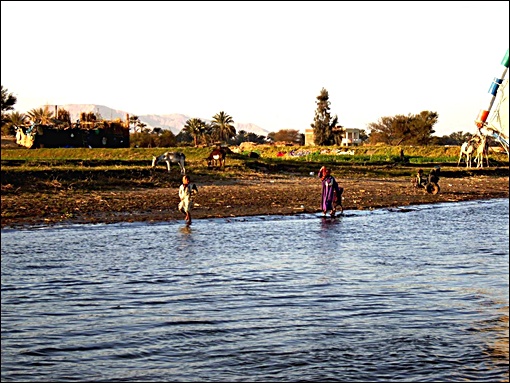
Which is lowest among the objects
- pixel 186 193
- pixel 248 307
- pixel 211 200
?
pixel 248 307

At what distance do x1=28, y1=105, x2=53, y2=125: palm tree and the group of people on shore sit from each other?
28.8 meters

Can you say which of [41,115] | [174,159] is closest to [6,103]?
[41,115]

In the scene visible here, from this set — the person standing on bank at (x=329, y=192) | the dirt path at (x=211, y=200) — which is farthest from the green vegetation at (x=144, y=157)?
the person standing on bank at (x=329, y=192)

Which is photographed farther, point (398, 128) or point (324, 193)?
point (398, 128)

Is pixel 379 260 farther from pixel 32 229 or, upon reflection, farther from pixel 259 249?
pixel 32 229

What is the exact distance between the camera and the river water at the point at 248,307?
28.2 ft

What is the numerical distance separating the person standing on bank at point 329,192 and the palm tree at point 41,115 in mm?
28924

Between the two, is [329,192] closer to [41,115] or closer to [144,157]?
[144,157]

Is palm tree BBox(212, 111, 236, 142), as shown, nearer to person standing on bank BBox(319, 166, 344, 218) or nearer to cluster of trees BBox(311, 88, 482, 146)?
cluster of trees BBox(311, 88, 482, 146)

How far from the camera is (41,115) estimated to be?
56.4 metres

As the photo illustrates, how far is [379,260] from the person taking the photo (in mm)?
16328

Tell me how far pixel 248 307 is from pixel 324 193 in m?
13.0

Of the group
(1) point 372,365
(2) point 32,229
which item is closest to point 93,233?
(2) point 32,229

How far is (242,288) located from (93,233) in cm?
783
